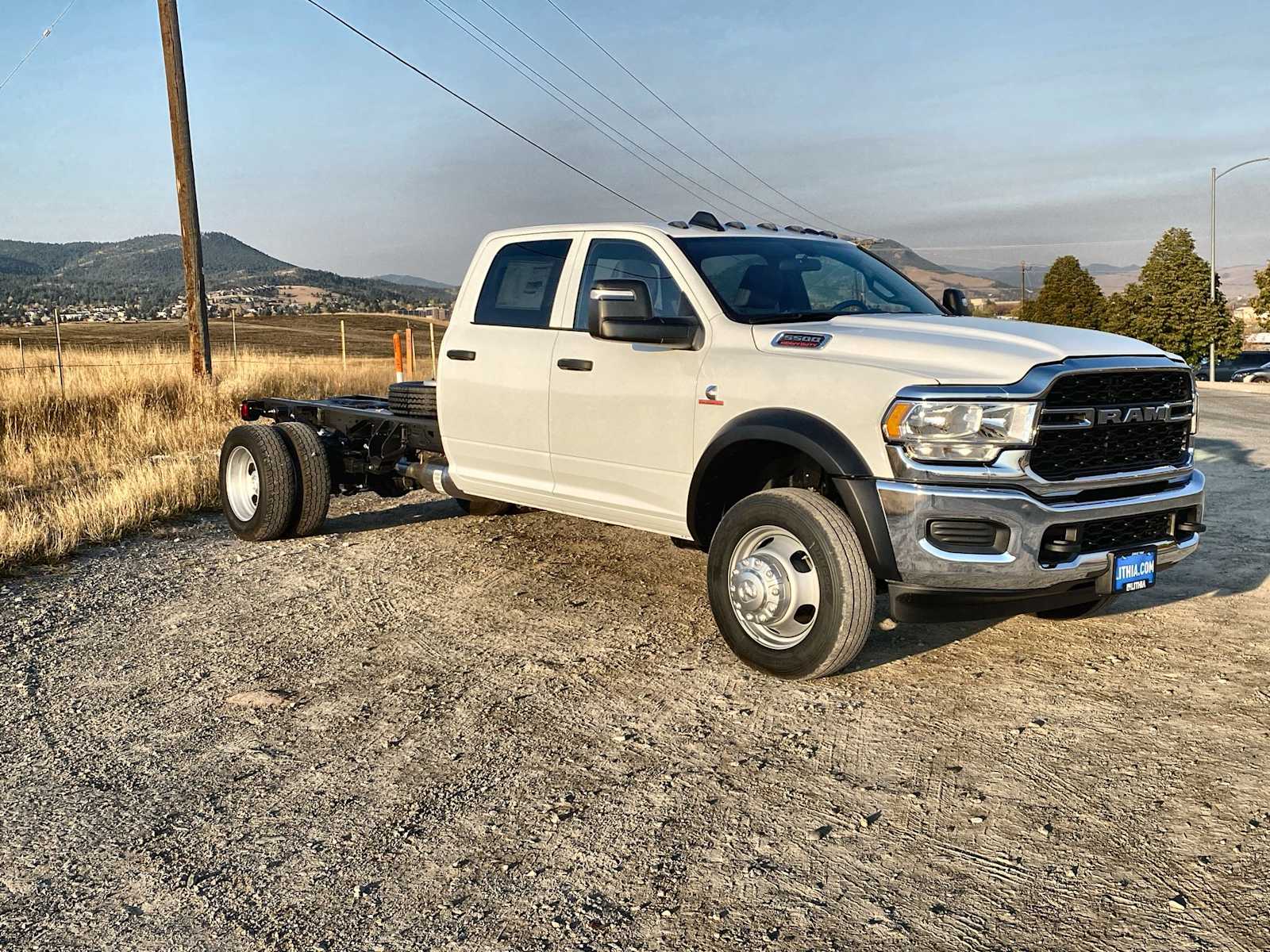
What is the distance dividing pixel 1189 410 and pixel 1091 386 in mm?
804

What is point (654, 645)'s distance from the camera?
17.6ft

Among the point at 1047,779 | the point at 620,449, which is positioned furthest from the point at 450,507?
the point at 1047,779

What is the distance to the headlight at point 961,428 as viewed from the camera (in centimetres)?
433

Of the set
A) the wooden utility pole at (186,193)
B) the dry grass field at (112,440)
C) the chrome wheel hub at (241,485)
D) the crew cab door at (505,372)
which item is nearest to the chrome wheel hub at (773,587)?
the crew cab door at (505,372)

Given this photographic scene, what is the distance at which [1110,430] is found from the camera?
4.62m

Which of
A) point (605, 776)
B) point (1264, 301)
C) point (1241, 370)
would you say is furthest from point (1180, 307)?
point (605, 776)

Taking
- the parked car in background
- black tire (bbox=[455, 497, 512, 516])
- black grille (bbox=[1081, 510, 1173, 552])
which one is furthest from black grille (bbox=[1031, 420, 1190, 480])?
the parked car in background

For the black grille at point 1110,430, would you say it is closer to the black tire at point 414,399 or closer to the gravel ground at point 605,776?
the gravel ground at point 605,776

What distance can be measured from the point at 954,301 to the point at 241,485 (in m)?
5.16

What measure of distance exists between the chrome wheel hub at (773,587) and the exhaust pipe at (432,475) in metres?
2.52

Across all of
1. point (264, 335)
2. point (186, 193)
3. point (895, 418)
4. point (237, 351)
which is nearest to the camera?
point (895, 418)

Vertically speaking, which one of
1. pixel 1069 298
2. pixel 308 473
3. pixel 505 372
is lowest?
pixel 308 473

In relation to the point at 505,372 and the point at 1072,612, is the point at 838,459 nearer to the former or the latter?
the point at 1072,612

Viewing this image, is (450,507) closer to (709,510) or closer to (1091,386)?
(709,510)
